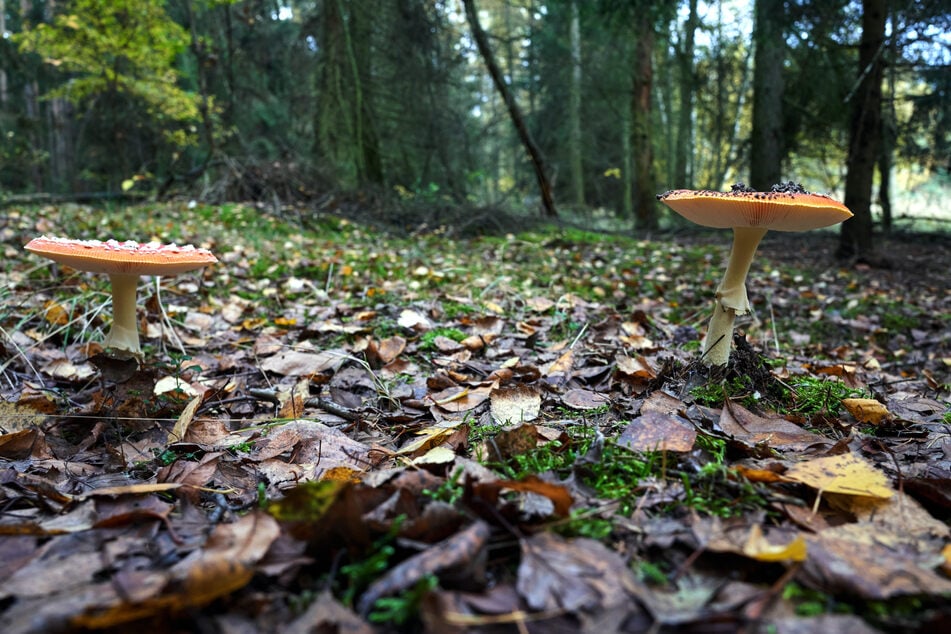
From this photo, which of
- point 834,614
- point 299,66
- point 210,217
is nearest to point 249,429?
point 834,614

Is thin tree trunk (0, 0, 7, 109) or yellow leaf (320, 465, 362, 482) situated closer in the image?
yellow leaf (320, 465, 362, 482)

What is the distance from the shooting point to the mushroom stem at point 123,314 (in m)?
2.19

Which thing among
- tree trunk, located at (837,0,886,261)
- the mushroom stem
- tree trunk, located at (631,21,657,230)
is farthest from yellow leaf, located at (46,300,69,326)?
tree trunk, located at (631,21,657,230)

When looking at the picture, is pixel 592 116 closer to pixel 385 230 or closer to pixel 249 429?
pixel 385 230

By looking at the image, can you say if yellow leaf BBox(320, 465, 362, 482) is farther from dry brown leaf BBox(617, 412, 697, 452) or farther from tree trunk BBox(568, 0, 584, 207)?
tree trunk BBox(568, 0, 584, 207)

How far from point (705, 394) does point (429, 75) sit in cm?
809

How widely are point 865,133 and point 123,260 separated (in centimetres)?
695

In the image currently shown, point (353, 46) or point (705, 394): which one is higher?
point (353, 46)

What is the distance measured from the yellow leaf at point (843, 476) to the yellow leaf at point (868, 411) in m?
0.58

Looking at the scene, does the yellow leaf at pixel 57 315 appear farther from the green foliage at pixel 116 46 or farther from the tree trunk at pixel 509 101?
the green foliage at pixel 116 46

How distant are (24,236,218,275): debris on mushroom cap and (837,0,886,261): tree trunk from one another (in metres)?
6.20

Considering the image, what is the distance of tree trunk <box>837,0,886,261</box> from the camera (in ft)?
18.3

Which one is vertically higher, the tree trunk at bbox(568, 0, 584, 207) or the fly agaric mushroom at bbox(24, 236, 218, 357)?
the tree trunk at bbox(568, 0, 584, 207)

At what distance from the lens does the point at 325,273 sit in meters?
4.34
